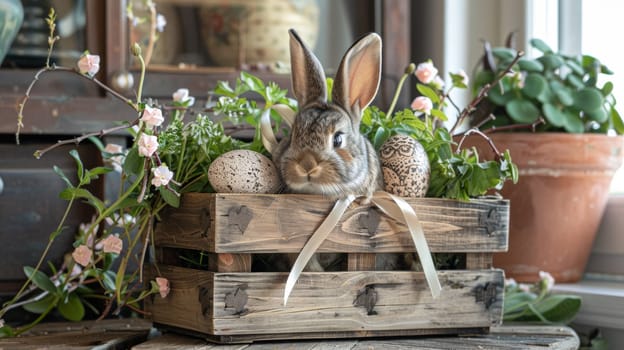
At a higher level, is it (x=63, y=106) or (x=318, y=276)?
(x=63, y=106)

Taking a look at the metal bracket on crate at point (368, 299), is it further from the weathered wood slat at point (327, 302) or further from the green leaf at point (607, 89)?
the green leaf at point (607, 89)

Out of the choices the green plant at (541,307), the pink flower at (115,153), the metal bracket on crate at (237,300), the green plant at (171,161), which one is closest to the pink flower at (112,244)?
the green plant at (171,161)

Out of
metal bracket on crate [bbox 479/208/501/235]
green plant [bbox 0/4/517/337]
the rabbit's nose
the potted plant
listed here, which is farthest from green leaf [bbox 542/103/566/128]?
the rabbit's nose

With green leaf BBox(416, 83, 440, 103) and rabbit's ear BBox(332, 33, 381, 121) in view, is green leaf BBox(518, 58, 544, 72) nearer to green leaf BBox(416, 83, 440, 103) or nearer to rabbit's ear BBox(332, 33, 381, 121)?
green leaf BBox(416, 83, 440, 103)

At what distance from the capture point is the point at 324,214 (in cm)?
109

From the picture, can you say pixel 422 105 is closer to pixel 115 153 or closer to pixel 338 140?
pixel 338 140

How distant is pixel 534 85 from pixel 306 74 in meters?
0.56

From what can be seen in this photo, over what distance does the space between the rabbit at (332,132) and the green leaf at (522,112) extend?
1.44ft

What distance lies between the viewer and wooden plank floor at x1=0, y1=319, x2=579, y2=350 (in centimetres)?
108

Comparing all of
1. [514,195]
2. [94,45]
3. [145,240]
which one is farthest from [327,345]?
[94,45]

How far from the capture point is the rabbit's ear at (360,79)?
1.11 meters

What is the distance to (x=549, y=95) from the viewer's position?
1511 millimetres

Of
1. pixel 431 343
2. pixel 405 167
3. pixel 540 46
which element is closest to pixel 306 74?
pixel 405 167

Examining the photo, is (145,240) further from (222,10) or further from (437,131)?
(222,10)
